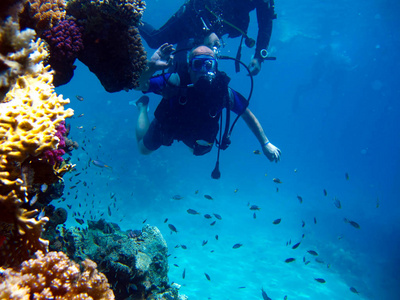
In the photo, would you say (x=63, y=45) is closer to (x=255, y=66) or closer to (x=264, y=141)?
(x=255, y=66)

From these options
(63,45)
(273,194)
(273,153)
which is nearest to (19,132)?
(63,45)

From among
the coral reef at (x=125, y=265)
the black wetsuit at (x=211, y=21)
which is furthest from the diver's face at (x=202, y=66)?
the coral reef at (x=125, y=265)

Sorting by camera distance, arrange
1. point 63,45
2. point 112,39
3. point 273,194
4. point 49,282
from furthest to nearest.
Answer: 1. point 273,194
2. point 112,39
3. point 63,45
4. point 49,282

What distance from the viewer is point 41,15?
2.47 meters

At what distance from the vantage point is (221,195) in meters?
30.9

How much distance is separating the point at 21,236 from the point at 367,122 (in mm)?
115851

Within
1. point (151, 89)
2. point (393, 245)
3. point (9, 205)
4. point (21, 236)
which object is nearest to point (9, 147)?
point (9, 205)

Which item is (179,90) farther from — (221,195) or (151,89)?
(221,195)

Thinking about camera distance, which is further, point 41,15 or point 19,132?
point 41,15

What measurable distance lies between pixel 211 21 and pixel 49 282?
7.98 metres

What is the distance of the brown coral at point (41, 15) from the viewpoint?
2.38 meters

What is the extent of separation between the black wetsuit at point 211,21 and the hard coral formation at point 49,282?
21.5 feet

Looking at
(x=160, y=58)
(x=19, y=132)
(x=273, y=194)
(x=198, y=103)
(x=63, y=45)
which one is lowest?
(x=273, y=194)

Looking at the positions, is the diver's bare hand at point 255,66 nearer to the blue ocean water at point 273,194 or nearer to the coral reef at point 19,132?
the blue ocean water at point 273,194
